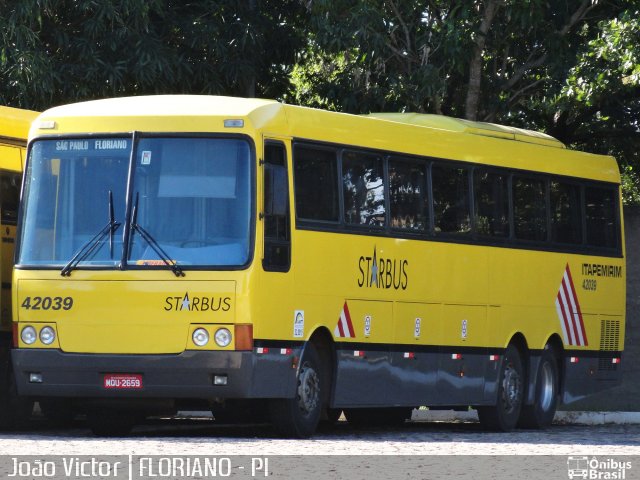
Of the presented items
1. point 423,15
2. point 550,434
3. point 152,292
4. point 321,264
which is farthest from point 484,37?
point 152,292

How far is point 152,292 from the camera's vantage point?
1566 cm

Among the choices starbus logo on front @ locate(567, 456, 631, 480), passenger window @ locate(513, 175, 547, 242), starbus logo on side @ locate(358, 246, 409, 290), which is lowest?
starbus logo on front @ locate(567, 456, 631, 480)

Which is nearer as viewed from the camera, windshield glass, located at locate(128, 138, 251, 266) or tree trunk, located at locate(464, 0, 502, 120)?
windshield glass, located at locate(128, 138, 251, 266)

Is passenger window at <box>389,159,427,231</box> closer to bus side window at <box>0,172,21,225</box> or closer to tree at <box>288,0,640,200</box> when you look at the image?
bus side window at <box>0,172,21,225</box>

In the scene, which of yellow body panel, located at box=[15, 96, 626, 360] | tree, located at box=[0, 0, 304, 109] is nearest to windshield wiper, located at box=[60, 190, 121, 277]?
yellow body panel, located at box=[15, 96, 626, 360]

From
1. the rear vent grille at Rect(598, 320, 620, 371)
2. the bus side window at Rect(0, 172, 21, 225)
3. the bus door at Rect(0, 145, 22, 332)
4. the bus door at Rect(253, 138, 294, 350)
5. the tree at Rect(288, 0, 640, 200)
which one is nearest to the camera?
the bus door at Rect(253, 138, 294, 350)

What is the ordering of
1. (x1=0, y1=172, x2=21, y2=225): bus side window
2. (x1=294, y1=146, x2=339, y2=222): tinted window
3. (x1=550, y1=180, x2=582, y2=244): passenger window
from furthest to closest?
(x1=550, y1=180, x2=582, y2=244): passenger window < (x1=0, y1=172, x2=21, y2=225): bus side window < (x1=294, y1=146, x2=339, y2=222): tinted window

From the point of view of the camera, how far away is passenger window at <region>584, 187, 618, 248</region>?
22.7 m

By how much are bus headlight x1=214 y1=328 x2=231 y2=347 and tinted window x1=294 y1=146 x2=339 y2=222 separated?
1.54 m

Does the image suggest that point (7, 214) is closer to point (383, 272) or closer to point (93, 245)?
point (93, 245)

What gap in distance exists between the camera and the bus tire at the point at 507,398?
20.3 m

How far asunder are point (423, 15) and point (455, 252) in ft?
22.9

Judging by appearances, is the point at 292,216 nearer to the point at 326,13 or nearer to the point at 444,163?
the point at 444,163

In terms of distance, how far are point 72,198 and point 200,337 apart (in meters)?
1.88
